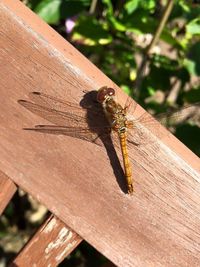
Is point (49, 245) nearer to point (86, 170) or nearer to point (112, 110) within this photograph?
point (86, 170)

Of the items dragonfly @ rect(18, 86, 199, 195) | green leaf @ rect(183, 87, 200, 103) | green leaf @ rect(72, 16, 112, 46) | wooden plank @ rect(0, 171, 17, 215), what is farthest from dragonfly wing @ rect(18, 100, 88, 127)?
green leaf @ rect(183, 87, 200, 103)

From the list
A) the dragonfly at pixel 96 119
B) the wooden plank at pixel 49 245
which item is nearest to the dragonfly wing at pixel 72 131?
the dragonfly at pixel 96 119

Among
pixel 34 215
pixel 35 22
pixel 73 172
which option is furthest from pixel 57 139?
pixel 34 215

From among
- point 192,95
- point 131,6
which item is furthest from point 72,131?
point 192,95

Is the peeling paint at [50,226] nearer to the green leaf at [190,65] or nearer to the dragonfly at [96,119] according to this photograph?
the dragonfly at [96,119]

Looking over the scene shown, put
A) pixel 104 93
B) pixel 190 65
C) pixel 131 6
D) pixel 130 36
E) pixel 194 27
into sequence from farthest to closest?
pixel 130 36, pixel 190 65, pixel 131 6, pixel 194 27, pixel 104 93

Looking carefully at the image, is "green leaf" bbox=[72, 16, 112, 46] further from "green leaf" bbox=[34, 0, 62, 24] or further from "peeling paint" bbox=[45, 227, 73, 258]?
"peeling paint" bbox=[45, 227, 73, 258]

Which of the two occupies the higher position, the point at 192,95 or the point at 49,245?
the point at 49,245
